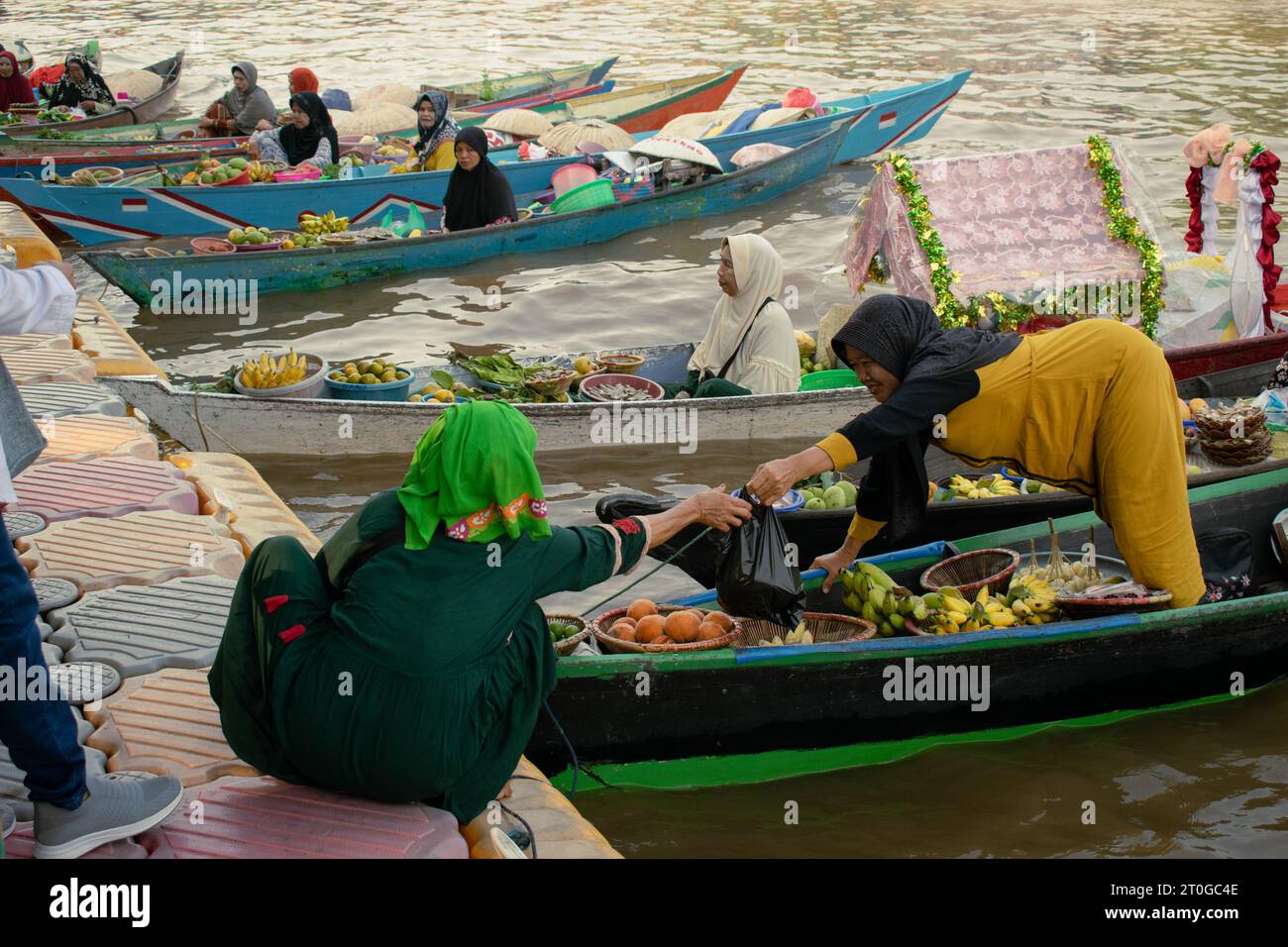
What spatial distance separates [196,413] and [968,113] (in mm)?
12520

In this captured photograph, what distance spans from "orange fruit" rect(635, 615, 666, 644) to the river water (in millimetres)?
585

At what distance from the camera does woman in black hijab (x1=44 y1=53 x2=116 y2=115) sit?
15.2 m

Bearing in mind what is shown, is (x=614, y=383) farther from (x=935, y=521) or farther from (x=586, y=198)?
(x=586, y=198)

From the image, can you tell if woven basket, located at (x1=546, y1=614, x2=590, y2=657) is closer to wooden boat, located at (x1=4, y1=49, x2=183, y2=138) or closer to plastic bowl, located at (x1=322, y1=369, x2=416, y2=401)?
plastic bowl, located at (x1=322, y1=369, x2=416, y2=401)

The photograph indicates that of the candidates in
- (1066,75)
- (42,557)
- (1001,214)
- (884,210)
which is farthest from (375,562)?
(1066,75)

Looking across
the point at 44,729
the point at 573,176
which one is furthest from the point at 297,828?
the point at 573,176

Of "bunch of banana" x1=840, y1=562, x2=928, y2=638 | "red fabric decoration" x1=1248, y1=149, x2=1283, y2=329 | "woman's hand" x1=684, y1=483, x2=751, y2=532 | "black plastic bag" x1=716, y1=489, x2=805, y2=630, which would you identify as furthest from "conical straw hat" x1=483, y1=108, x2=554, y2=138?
"woman's hand" x1=684, y1=483, x2=751, y2=532

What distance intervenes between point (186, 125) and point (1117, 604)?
1289 cm

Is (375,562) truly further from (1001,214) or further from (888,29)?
(888,29)

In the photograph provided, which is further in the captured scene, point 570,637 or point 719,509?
point 570,637

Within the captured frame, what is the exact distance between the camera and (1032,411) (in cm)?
424

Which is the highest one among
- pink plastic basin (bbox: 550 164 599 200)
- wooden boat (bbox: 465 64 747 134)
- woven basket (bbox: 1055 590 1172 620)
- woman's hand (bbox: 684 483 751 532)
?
wooden boat (bbox: 465 64 747 134)

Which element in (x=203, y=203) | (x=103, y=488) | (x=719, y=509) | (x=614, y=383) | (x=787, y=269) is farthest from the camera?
(x=787, y=269)
